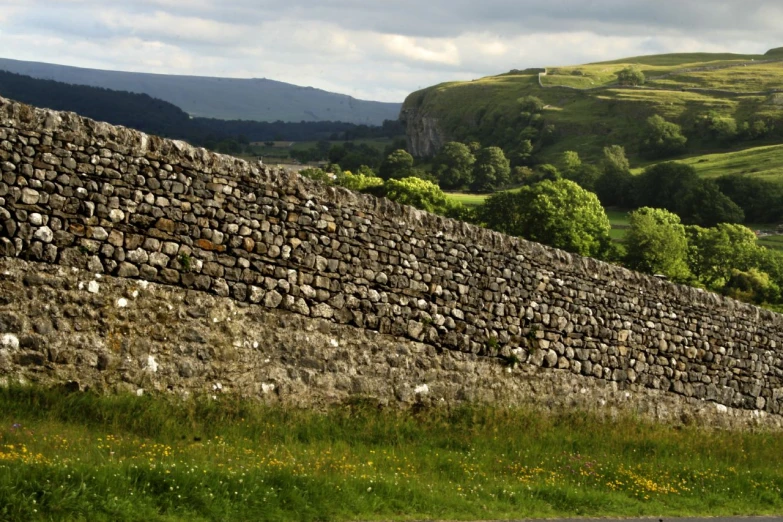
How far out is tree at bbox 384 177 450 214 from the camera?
9462 cm

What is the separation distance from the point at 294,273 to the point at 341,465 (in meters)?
3.77

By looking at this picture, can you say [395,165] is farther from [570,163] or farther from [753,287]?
[753,287]

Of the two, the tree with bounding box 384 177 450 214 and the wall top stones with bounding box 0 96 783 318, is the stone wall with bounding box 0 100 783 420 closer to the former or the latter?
the wall top stones with bounding box 0 96 783 318

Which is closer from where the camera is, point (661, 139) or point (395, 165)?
point (395, 165)

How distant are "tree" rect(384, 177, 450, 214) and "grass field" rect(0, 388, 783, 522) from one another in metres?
78.0

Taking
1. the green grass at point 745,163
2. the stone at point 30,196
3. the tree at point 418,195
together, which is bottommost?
the tree at point 418,195

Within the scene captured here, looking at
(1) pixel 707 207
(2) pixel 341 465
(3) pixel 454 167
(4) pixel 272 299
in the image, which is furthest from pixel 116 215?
(3) pixel 454 167

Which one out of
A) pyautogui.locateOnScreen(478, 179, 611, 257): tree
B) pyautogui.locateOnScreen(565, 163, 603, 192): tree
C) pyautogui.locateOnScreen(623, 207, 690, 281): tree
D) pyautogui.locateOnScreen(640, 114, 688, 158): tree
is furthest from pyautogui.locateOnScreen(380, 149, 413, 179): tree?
pyautogui.locateOnScreen(623, 207, 690, 281): tree

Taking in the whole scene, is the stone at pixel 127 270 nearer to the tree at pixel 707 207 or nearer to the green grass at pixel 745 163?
the tree at pixel 707 207

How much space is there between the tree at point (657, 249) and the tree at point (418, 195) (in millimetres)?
18636

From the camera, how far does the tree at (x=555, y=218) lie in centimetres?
8806

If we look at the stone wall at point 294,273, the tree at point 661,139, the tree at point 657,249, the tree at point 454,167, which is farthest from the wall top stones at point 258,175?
the tree at point 661,139

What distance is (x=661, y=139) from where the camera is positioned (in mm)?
189750

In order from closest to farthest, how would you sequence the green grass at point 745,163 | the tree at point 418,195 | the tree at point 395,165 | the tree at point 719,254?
the tree at point 418,195 < the tree at point 719,254 < the green grass at point 745,163 < the tree at point 395,165
